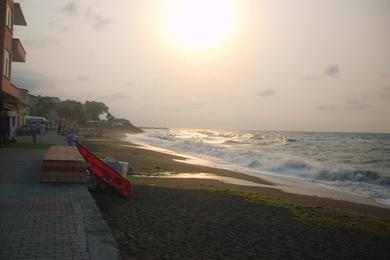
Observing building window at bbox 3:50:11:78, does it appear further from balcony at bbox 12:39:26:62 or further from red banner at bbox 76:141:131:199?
red banner at bbox 76:141:131:199

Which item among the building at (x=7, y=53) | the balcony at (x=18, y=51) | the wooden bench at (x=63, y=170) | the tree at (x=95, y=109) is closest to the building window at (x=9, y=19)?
the building at (x=7, y=53)

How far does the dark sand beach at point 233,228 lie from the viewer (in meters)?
6.96

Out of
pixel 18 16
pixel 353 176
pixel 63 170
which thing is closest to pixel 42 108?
pixel 18 16

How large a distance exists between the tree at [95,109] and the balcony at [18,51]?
91.2 meters

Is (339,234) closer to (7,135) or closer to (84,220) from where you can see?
(84,220)

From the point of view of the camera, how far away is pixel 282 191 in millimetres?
16484

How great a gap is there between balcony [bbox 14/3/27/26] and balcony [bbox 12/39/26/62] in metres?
2.10

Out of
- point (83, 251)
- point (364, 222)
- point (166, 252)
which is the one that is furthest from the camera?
point (364, 222)

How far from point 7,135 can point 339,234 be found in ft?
72.1

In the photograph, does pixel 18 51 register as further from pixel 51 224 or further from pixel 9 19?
pixel 51 224

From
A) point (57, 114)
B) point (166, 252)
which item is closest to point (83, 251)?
point (166, 252)

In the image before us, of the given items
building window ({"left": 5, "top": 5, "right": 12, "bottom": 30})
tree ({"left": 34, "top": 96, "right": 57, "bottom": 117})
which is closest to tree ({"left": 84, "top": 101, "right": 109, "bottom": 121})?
tree ({"left": 34, "top": 96, "right": 57, "bottom": 117})

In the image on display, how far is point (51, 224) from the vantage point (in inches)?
265

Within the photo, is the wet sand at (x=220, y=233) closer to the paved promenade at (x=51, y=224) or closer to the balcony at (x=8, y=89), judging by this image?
the paved promenade at (x=51, y=224)
